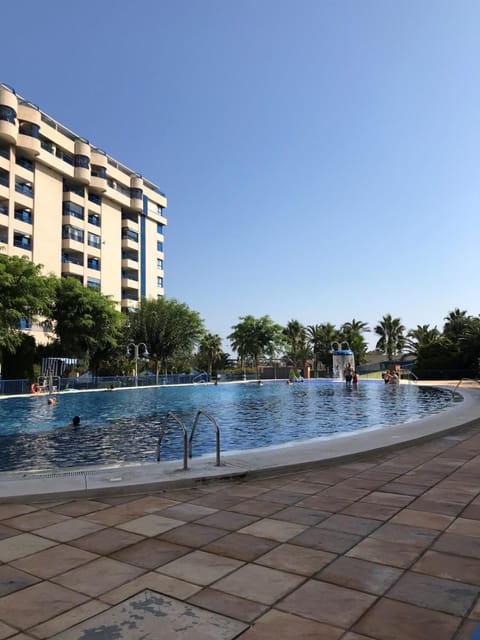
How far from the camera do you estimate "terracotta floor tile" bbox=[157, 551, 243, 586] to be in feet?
13.2

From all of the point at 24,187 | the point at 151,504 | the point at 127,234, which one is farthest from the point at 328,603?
the point at 127,234

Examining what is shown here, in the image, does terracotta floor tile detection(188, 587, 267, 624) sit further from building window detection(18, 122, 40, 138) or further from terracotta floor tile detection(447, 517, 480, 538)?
building window detection(18, 122, 40, 138)

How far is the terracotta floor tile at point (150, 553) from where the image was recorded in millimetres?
4344

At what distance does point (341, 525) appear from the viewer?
5309 millimetres

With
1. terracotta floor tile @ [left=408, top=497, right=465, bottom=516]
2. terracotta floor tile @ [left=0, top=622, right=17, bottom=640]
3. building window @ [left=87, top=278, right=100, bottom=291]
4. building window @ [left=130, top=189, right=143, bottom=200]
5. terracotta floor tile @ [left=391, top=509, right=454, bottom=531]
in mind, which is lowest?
terracotta floor tile @ [left=408, top=497, right=465, bottom=516]

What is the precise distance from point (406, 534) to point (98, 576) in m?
2.98

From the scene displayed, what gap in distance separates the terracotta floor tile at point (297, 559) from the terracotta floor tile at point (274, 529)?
1.00 ft

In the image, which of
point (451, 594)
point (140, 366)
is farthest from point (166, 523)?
point (140, 366)

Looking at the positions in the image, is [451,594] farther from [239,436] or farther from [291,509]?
[239,436]

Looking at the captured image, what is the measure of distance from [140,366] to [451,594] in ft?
183

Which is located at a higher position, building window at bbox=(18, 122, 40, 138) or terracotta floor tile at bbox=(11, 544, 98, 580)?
building window at bbox=(18, 122, 40, 138)

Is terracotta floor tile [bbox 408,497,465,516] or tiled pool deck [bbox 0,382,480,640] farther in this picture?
terracotta floor tile [bbox 408,497,465,516]

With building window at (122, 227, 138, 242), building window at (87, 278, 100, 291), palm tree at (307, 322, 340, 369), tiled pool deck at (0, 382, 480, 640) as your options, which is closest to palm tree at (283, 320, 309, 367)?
palm tree at (307, 322, 340, 369)

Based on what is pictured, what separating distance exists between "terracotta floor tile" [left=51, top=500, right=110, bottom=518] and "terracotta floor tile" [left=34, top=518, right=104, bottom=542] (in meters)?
0.30
